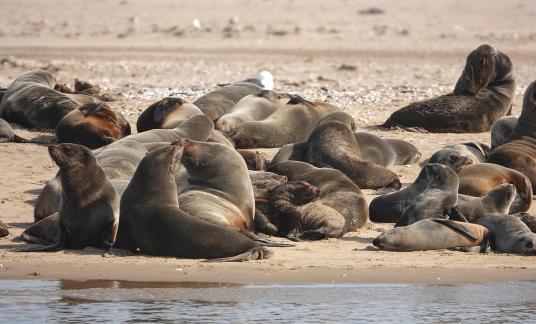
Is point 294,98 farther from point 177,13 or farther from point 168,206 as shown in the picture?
point 177,13

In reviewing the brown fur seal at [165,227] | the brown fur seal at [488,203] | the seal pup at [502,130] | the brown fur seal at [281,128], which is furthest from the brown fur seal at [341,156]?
the brown fur seal at [165,227]

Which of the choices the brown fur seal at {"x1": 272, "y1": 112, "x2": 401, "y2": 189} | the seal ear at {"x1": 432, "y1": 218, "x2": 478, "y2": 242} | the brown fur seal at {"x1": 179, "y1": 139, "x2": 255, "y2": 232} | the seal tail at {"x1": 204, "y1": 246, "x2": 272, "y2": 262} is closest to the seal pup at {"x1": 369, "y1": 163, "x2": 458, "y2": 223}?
the seal ear at {"x1": 432, "y1": 218, "x2": 478, "y2": 242}

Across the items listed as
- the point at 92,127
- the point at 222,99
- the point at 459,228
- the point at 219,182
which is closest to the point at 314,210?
the point at 219,182

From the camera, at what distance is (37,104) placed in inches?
506

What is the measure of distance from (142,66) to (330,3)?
58.2 ft

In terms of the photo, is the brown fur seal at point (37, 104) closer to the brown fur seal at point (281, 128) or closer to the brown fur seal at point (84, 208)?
the brown fur seal at point (281, 128)

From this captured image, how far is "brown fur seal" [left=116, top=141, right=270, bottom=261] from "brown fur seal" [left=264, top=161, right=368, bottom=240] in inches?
33.7

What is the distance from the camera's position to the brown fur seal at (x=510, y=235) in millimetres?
7980

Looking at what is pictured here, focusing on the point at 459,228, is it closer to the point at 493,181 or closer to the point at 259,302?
the point at 493,181

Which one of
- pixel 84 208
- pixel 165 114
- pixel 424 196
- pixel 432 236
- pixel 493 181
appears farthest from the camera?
pixel 165 114

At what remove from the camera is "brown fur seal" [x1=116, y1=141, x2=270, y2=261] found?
7416 millimetres

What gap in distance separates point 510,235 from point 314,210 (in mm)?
1365

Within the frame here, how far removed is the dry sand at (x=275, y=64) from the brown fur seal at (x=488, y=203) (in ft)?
2.13

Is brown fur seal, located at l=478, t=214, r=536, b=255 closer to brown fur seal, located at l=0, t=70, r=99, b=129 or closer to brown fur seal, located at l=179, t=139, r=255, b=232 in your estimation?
brown fur seal, located at l=179, t=139, r=255, b=232
